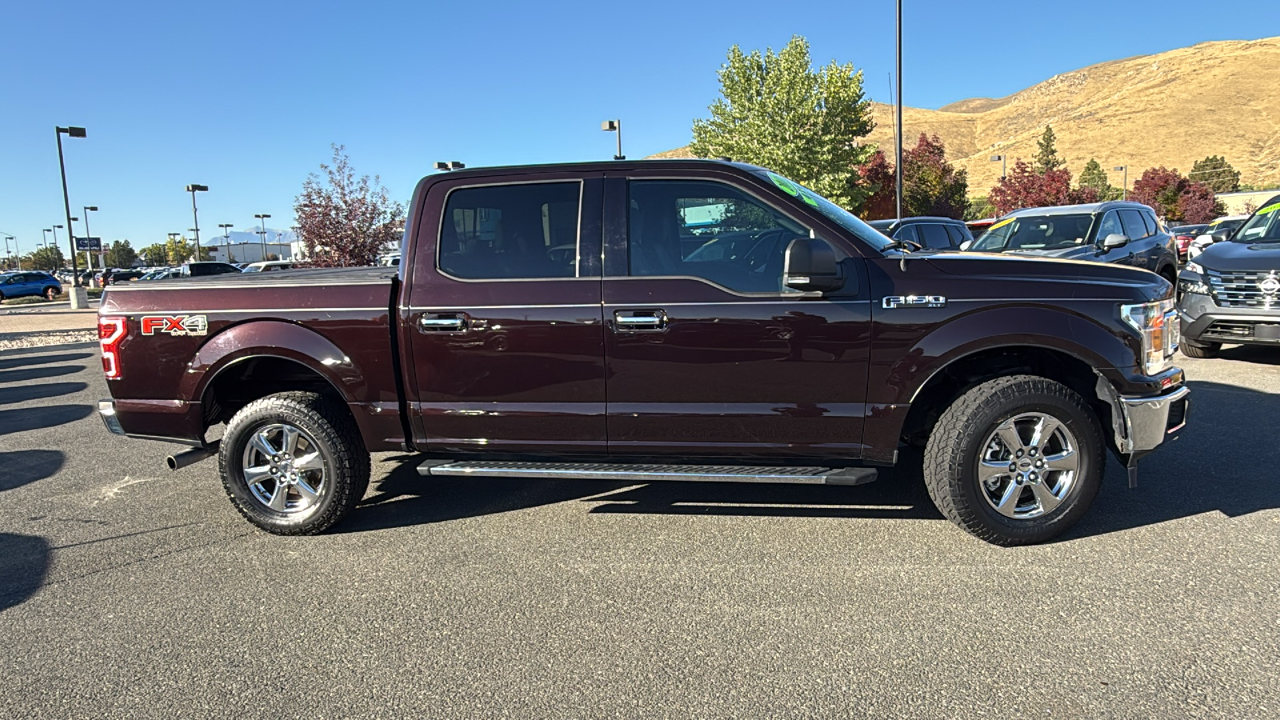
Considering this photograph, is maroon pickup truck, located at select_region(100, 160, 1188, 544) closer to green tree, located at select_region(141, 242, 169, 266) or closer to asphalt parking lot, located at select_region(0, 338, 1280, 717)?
asphalt parking lot, located at select_region(0, 338, 1280, 717)

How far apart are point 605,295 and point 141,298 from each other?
270cm

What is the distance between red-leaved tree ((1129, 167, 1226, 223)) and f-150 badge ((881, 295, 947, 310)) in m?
60.0

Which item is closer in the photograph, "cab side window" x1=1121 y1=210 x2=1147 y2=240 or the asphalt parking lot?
the asphalt parking lot

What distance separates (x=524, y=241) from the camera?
410 cm

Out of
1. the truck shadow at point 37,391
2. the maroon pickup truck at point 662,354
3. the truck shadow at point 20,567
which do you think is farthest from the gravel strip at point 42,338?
the maroon pickup truck at point 662,354

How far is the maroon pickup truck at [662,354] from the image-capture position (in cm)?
367

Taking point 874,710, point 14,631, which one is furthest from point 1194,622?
point 14,631

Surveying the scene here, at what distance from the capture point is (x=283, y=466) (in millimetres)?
4250

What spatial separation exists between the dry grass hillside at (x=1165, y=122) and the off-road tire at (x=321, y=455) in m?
81.3

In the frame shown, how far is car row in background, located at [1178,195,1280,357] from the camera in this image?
7.43m

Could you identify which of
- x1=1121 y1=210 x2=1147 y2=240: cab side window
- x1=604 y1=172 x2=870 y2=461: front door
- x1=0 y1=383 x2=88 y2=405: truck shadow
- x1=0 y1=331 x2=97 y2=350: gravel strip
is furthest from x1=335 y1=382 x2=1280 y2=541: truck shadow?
x1=0 y1=331 x2=97 y2=350: gravel strip

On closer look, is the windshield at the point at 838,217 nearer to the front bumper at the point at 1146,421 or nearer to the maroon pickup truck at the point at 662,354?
the maroon pickup truck at the point at 662,354

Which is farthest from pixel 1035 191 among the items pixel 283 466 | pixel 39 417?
pixel 283 466

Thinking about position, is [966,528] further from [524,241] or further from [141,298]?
[141,298]
